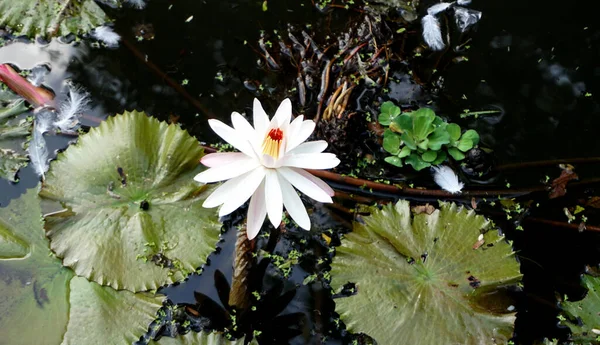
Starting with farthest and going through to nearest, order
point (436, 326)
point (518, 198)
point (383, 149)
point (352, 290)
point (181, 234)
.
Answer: point (383, 149) → point (518, 198) → point (352, 290) → point (181, 234) → point (436, 326)

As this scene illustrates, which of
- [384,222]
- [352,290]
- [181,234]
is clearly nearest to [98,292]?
[181,234]

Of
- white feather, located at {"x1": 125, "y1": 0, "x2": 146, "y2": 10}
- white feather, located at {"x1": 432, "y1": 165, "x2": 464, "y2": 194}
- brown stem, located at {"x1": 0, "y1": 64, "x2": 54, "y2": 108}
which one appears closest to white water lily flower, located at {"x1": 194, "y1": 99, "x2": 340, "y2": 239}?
white feather, located at {"x1": 432, "y1": 165, "x2": 464, "y2": 194}

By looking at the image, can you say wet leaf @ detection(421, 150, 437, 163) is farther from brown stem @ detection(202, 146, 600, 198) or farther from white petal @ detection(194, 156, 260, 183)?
white petal @ detection(194, 156, 260, 183)

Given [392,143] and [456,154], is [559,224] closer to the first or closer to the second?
[456,154]

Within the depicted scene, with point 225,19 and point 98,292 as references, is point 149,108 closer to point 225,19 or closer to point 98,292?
point 225,19

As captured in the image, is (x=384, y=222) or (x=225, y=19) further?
(x=225, y=19)

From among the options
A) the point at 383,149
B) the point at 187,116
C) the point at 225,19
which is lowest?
the point at 383,149

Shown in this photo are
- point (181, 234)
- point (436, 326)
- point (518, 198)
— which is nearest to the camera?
point (436, 326)
